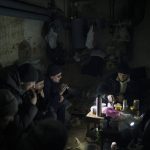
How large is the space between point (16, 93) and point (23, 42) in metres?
1.82

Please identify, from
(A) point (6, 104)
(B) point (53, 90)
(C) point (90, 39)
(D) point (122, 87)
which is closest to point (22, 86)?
(B) point (53, 90)

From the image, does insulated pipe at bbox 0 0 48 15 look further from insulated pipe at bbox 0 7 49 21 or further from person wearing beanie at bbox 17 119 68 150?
person wearing beanie at bbox 17 119 68 150

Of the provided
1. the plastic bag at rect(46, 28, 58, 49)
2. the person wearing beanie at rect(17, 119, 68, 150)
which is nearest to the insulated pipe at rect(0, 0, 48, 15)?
the plastic bag at rect(46, 28, 58, 49)

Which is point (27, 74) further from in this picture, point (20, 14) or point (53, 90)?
point (20, 14)

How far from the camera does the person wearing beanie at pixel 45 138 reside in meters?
2.47

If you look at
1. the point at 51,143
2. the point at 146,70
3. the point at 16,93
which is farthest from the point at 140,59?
the point at 51,143

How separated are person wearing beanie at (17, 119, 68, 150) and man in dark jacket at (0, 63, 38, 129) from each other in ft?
6.60

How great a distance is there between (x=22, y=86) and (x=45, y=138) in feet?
9.38

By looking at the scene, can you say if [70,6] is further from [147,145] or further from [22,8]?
[147,145]

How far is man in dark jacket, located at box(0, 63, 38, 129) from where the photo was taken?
15.7ft

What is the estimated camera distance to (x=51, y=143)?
2492 millimetres

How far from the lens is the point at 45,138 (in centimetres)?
248

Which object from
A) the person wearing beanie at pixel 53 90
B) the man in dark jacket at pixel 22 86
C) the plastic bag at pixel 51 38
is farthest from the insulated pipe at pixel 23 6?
the person wearing beanie at pixel 53 90

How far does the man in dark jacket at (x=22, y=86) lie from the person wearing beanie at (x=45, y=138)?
2.01 m
